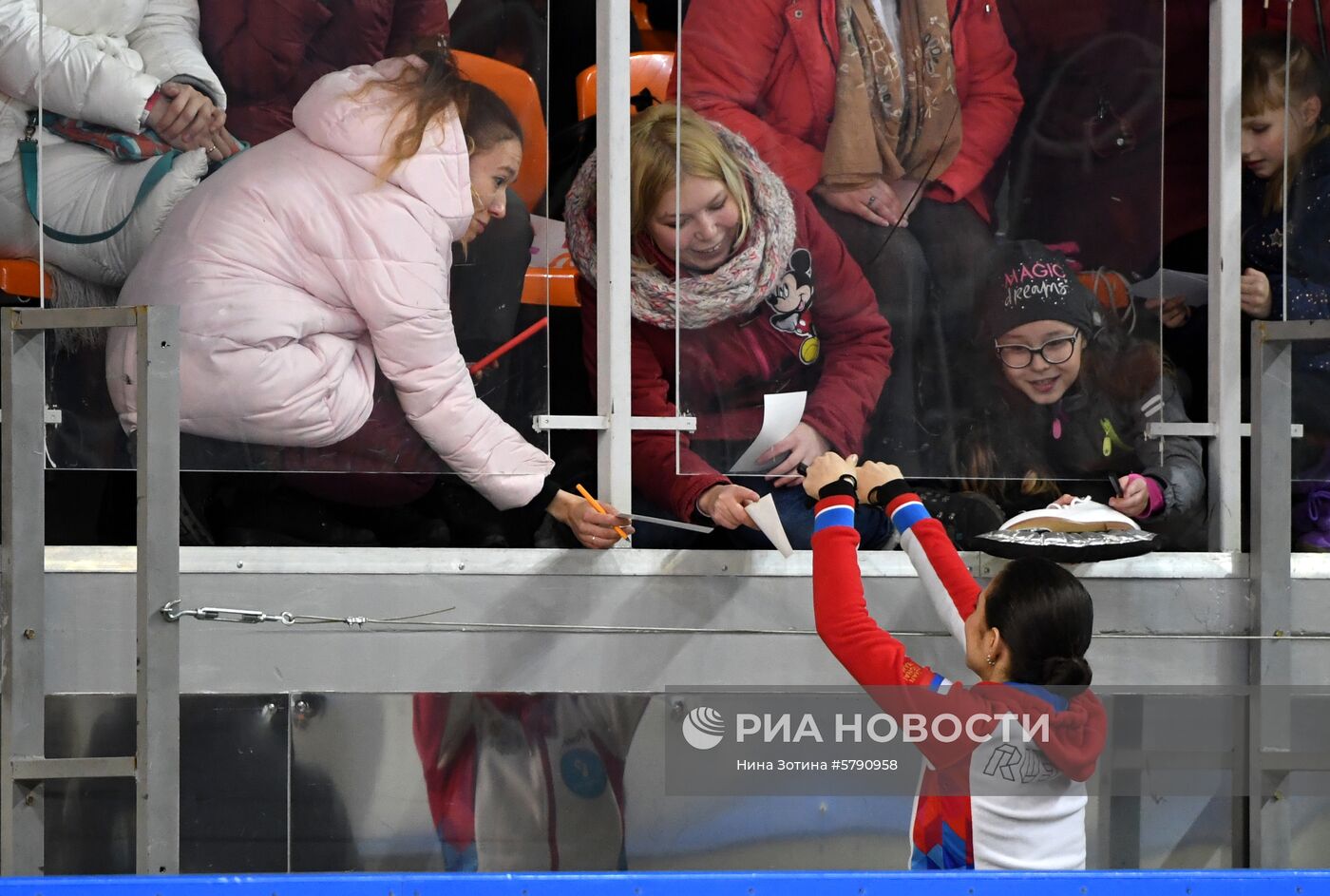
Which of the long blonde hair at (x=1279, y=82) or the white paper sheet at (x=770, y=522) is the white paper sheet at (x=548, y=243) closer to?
the white paper sheet at (x=770, y=522)

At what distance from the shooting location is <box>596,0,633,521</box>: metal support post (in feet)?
→ 9.75

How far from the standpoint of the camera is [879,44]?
3.00 m

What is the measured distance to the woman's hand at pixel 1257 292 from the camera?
321cm

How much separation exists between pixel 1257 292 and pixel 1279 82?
19.9 inches

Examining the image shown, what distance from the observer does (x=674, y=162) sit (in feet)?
9.84

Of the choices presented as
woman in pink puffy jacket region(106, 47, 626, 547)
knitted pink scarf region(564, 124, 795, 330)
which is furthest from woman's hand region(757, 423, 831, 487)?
woman in pink puffy jacket region(106, 47, 626, 547)

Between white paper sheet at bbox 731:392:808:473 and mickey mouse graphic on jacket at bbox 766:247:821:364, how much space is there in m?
0.11

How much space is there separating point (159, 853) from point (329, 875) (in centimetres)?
30

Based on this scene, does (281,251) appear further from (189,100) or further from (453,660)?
(453,660)

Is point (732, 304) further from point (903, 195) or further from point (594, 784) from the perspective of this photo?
point (594, 784)

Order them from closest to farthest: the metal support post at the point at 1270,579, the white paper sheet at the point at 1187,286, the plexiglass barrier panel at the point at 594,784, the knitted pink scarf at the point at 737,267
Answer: the metal support post at the point at 1270,579 < the plexiglass barrier panel at the point at 594,784 < the knitted pink scarf at the point at 737,267 < the white paper sheet at the point at 1187,286

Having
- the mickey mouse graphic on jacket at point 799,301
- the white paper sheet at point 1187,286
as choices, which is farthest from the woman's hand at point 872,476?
the white paper sheet at point 1187,286

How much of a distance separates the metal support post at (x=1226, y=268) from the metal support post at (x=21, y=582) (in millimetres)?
2556

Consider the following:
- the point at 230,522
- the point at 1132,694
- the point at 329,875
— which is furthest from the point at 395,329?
the point at 1132,694
